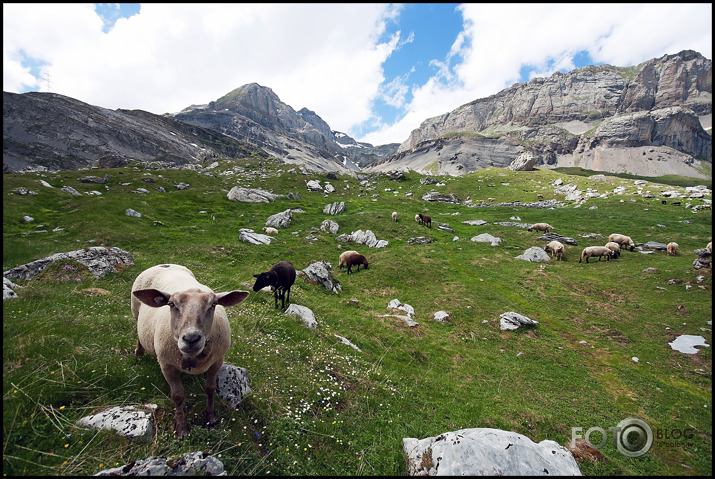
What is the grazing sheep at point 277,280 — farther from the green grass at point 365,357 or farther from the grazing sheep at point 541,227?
the grazing sheep at point 541,227

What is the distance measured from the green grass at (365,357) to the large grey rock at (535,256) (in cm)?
155

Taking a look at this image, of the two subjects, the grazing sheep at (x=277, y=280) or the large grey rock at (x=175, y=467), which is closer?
the large grey rock at (x=175, y=467)

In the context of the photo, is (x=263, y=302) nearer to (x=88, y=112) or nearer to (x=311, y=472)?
(x=311, y=472)

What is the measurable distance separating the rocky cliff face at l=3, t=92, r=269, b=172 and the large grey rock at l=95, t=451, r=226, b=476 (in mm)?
109224

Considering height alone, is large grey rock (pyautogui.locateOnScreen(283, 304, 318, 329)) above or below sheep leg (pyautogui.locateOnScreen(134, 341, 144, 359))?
below

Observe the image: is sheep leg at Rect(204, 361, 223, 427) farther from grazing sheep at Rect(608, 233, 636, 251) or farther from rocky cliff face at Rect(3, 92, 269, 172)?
rocky cliff face at Rect(3, 92, 269, 172)

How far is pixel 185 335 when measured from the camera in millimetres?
6078

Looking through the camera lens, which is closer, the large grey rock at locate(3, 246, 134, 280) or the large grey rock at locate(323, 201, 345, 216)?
the large grey rock at locate(3, 246, 134, 280)

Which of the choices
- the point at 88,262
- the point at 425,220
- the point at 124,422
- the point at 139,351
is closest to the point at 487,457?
the point at 124,422

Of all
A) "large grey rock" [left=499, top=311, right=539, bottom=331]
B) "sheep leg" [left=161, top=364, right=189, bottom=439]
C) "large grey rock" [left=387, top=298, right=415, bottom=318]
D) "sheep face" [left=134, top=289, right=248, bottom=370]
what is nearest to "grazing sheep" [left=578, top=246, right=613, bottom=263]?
"large grey rock" [left=499, top=311, right=539, bottom=331]

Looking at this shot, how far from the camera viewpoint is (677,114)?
181m

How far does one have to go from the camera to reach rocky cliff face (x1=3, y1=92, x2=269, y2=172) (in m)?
88.1

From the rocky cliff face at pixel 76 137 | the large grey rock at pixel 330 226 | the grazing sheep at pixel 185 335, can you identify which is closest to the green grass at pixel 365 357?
the grazing sheep at pixel 185 335

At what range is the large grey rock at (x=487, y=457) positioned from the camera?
629 cm
